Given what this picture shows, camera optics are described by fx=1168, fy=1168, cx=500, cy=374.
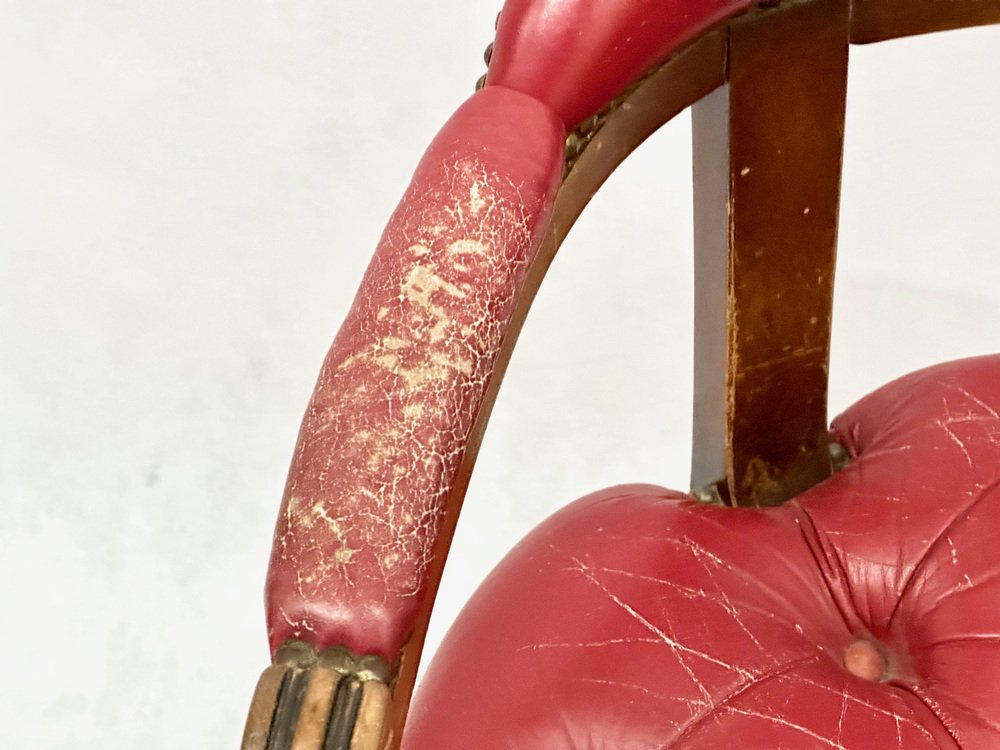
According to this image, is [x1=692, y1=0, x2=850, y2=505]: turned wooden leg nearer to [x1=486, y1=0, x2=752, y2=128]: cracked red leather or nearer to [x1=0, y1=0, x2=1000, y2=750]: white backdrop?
[x1=486, y1=0, x2=752, y2=128]: cracked red leather

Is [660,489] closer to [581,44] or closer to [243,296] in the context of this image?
[581,44]

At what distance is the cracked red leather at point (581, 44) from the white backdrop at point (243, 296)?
0.75 meters

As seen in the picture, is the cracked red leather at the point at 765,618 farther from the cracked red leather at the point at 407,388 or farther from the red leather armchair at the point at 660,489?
the cracked red leather at the point at 407,388

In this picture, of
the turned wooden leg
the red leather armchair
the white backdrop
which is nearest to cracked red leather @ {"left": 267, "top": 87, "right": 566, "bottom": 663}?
the red leather armchair

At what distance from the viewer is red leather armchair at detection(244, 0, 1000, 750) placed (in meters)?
0.51

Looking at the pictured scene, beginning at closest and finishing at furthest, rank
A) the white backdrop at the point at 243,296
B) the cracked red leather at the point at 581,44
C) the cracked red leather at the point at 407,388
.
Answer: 1. the cracked red leather at the point at 407,388
2. the cracked red leather at the point at 581,44
3. the white backdrop at the point at 243,296

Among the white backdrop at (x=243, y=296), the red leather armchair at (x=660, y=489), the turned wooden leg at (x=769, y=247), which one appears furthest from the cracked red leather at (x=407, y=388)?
the white backdrop at (x=243, y=296)

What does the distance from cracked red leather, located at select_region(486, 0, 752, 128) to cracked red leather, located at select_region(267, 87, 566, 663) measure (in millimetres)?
24

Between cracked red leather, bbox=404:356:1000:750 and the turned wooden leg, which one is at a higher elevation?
the turned wooden leg

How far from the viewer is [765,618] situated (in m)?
0.70

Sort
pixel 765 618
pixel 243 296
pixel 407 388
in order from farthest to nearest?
pixel 243 296, pixel 765 618, pixel 407 388

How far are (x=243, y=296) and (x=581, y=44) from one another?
948 mm

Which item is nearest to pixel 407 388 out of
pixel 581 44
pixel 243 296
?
pixel 581 44

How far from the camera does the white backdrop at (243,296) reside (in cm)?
125
